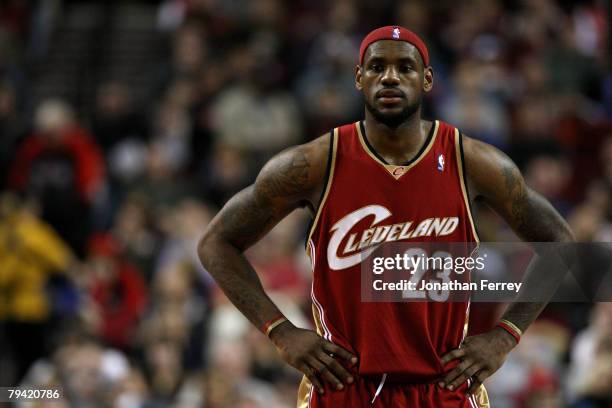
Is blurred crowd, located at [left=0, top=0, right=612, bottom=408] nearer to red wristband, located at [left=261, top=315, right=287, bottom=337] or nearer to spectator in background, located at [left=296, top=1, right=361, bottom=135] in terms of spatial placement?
spectator in background, located at [left=296, top=1, right=361, bottom=135]

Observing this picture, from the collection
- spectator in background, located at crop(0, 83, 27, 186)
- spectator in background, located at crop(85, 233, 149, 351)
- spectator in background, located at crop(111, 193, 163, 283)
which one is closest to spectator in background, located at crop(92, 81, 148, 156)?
spectator in background, located at crop(0, 83, 27, 186)

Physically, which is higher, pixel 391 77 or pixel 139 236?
pixel 391 77

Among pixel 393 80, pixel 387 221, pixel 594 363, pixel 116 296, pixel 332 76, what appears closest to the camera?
pixel 393 80

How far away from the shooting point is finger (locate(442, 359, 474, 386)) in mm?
5688

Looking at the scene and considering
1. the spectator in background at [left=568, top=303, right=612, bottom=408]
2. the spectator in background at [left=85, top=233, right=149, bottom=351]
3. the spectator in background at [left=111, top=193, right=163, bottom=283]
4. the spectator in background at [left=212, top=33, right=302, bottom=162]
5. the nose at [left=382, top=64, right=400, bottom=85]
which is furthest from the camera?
the spectator in background at [left=212, top=33, right=302, bottom=162]

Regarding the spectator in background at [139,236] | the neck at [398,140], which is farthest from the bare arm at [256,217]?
the spectator in background at [139,236]

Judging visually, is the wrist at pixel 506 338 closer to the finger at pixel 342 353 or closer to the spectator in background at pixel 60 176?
the finger at pixel 342 353

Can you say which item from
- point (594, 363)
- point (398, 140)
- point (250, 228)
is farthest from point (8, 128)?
point (398, 140)

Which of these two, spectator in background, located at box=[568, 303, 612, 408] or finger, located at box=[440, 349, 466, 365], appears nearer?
finger, located at box=[440, 349, 466, 365]

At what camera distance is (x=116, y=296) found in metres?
11.9

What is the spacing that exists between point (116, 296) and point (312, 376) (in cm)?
643

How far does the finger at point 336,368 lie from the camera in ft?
18.6

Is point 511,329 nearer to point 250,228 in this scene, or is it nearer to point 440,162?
point 440,162

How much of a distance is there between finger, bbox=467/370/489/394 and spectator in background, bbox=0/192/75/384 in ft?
23.1
